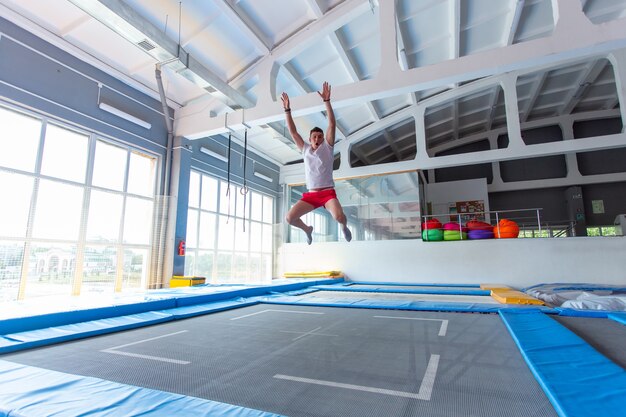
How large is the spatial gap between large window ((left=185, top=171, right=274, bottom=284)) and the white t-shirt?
3.48 meters

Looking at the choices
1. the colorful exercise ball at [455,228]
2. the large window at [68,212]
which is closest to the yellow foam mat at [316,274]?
the colorful exercise ball at [455,228]

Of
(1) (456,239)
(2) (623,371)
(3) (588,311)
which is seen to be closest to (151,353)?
(2) (623,371)

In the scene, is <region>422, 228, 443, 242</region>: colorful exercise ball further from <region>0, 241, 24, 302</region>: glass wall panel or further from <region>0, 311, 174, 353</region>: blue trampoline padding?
<region>0, 241, 24, 302</region>: glass wall panel

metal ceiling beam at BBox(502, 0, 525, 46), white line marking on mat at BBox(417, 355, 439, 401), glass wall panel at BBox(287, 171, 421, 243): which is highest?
metal ceiling beam at BBox(502, 0, 525, 46)

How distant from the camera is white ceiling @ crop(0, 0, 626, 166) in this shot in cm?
458

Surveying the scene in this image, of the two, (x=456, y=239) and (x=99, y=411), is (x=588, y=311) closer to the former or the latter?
(x=99, y=411)

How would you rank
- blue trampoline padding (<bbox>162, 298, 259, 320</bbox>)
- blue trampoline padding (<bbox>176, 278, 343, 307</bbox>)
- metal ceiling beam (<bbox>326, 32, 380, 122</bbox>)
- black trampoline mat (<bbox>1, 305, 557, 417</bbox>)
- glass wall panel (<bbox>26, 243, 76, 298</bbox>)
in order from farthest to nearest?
1. metal ceiling beam (<bbox>326, 32, 380, 122</bbox>)
2. glass wall panel (<bbox>26, 243, 76, 298</bbox>)
3. blue trampoline padding (<bbox>176, 278, 343, 307</bbox>)
4. blue trampoline padding (<bbox>162, 298, 259, 320</bbox>)
5. black trampoline mat (<bbox>1, 305, 557, 417</bbox>)

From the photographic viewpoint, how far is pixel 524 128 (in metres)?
11.4

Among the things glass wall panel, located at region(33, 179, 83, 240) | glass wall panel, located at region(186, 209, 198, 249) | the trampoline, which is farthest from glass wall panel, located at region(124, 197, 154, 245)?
the trampoline

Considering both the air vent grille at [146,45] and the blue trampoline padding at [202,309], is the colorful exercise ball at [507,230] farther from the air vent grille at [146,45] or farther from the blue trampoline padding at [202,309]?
the air vent grille at [146,45]

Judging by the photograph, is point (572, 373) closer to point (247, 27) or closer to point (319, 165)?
point (319, 165)

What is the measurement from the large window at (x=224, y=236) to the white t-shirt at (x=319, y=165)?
11.4ft

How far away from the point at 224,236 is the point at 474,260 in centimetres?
590

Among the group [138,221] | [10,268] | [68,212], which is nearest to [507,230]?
[138,221]
